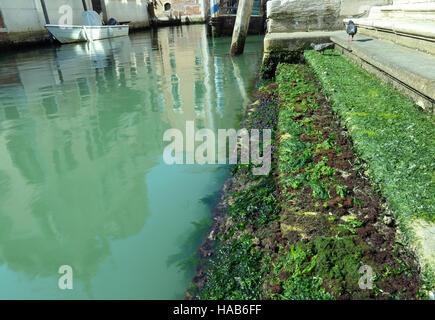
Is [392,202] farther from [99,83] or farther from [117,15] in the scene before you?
[117,15]

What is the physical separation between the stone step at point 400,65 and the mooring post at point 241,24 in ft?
19.4

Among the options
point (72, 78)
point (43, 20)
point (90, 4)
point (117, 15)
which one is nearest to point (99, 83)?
point (72, 78)

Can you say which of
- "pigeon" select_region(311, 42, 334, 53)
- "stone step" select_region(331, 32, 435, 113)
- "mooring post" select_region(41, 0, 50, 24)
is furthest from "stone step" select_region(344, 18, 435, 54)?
"mooring post" select_region(41, 0, 50, 24)

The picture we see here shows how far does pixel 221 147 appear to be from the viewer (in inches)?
Answer: 179

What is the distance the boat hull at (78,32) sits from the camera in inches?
805

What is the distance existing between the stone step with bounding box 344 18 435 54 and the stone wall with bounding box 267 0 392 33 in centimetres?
87

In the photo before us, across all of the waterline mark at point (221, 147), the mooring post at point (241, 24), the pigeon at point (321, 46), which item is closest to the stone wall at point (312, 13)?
the pigeon at point (321, 46)

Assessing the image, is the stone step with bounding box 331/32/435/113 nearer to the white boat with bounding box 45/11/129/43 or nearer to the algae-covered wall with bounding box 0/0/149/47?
the algae-covered wall with bounding box 0/0/149/47

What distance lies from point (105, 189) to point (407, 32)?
15.0ft

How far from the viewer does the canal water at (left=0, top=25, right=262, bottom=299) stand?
2531 mm

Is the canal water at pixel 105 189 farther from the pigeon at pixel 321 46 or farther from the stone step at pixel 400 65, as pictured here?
the stone step at pixel 400 65

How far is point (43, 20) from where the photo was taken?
21469 mm

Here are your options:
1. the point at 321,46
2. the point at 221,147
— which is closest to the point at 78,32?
the point at 321,46

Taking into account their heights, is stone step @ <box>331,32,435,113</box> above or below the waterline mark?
above
